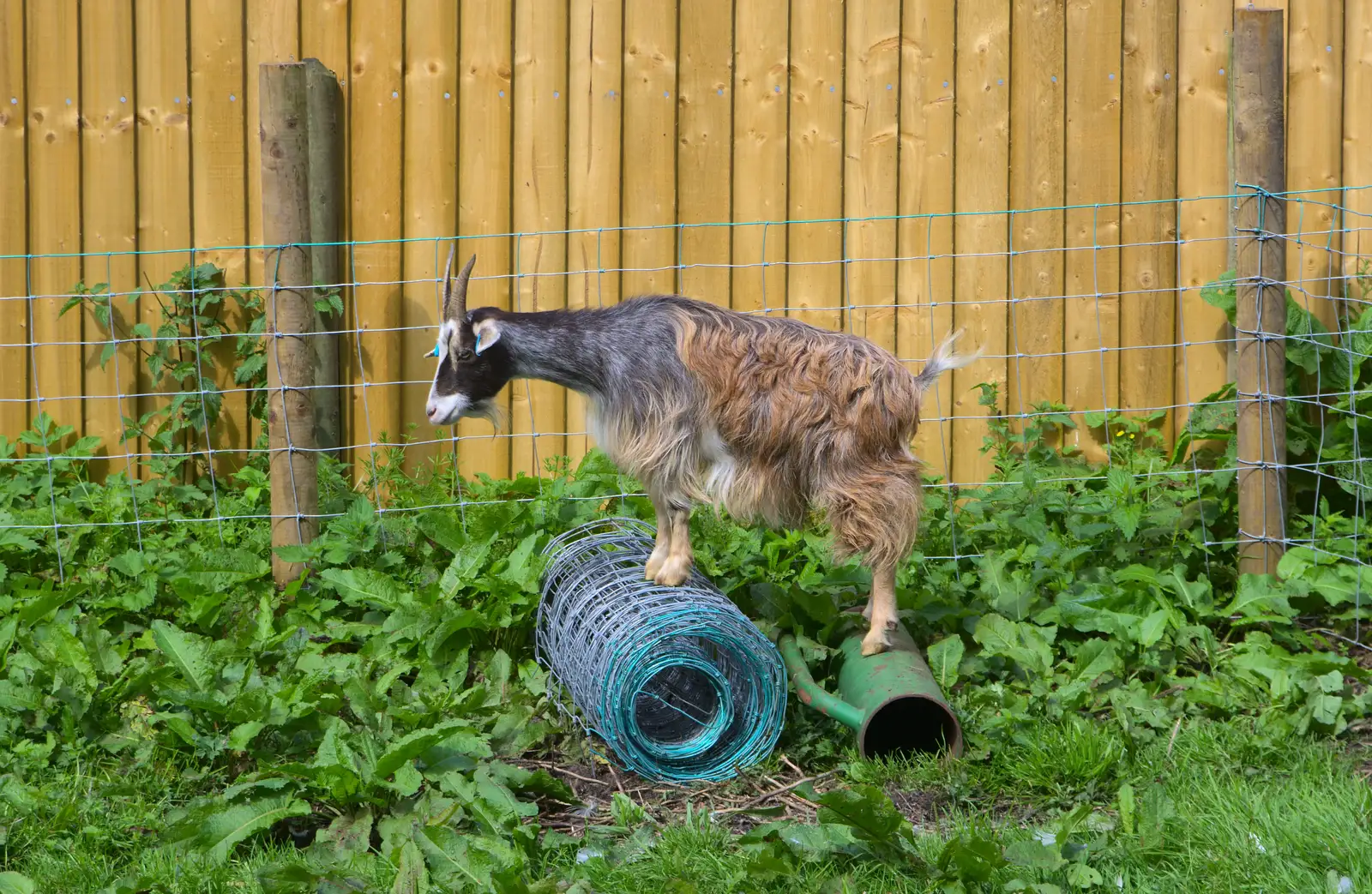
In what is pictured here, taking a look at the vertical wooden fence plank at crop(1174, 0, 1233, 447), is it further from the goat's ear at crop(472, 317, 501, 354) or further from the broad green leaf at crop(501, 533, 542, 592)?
the goat's ear at crop(472, 317, 501, 354)

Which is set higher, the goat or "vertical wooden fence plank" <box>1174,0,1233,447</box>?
"vertical wooden fence plank" <box>1174,0,1233,447</box>

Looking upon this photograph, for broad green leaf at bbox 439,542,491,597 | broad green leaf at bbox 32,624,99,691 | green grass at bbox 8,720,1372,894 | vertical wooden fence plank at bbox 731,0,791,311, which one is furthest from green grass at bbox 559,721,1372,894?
vertical wooden fence plank at bbox 731,0,791,311

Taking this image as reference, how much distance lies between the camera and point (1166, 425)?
6492 mm

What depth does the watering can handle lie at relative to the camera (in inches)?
164

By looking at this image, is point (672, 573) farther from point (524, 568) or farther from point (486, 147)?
point (486, 147)

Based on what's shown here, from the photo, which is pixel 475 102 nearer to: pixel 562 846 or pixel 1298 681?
pixel 562 846

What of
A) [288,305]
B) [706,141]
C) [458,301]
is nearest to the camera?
[458,301]

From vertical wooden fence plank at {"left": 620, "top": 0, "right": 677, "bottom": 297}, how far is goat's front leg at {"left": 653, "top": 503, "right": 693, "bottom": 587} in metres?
2.11

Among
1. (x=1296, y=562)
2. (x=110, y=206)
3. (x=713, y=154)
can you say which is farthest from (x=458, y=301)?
(x=1296, y=562)

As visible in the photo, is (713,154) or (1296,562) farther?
(713,154)

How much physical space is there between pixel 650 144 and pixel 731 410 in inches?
93.4

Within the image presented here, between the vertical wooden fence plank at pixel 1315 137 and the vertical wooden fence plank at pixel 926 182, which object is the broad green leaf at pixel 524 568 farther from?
the vertical wooden fence plank at pixel 1315 137

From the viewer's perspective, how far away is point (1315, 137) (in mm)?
6312

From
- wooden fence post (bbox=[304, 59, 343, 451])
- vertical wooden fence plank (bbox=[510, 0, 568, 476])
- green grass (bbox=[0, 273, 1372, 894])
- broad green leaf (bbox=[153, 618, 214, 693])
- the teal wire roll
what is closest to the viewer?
green grass (bbox=[0, 273, 1372, 894])
